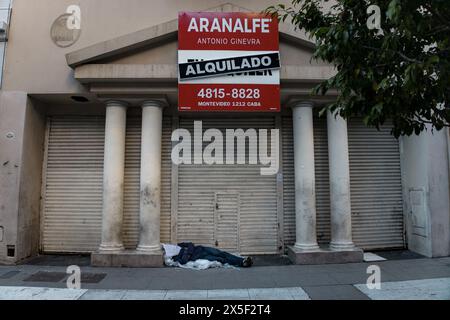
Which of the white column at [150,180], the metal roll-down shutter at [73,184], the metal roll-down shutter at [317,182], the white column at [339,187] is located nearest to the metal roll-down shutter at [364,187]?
the metal roll-down shutter at [317,182]

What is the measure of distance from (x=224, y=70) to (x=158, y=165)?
2.83 meters

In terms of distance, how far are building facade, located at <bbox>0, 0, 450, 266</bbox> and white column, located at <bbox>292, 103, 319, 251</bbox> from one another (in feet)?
0.09

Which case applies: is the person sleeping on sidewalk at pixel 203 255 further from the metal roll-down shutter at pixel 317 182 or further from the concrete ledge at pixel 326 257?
the metal roll-down shutter at pixel 317 182

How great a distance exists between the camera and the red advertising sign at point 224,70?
8.40 metres

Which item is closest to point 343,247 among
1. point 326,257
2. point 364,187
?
point 326,257

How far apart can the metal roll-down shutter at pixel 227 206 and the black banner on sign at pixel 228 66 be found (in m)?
1.74

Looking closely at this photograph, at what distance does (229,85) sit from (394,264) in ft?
18.7

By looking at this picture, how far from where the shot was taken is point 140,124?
985 centimetres

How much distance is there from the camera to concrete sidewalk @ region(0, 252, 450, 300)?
6246mm

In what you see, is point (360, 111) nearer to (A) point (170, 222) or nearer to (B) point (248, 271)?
(B) point (248, 271)

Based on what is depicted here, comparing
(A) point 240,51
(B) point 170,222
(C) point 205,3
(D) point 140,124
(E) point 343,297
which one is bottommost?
(E) point 343,297

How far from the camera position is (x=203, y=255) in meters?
8.64

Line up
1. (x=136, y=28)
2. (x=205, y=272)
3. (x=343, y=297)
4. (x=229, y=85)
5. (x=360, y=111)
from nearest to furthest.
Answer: (x=360, y=111) → (x=343, y=297) → (x=205, y=272) → (x=229, y=85) → (x=136, y=28)

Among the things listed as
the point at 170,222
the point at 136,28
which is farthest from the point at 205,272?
the point at 136,28
